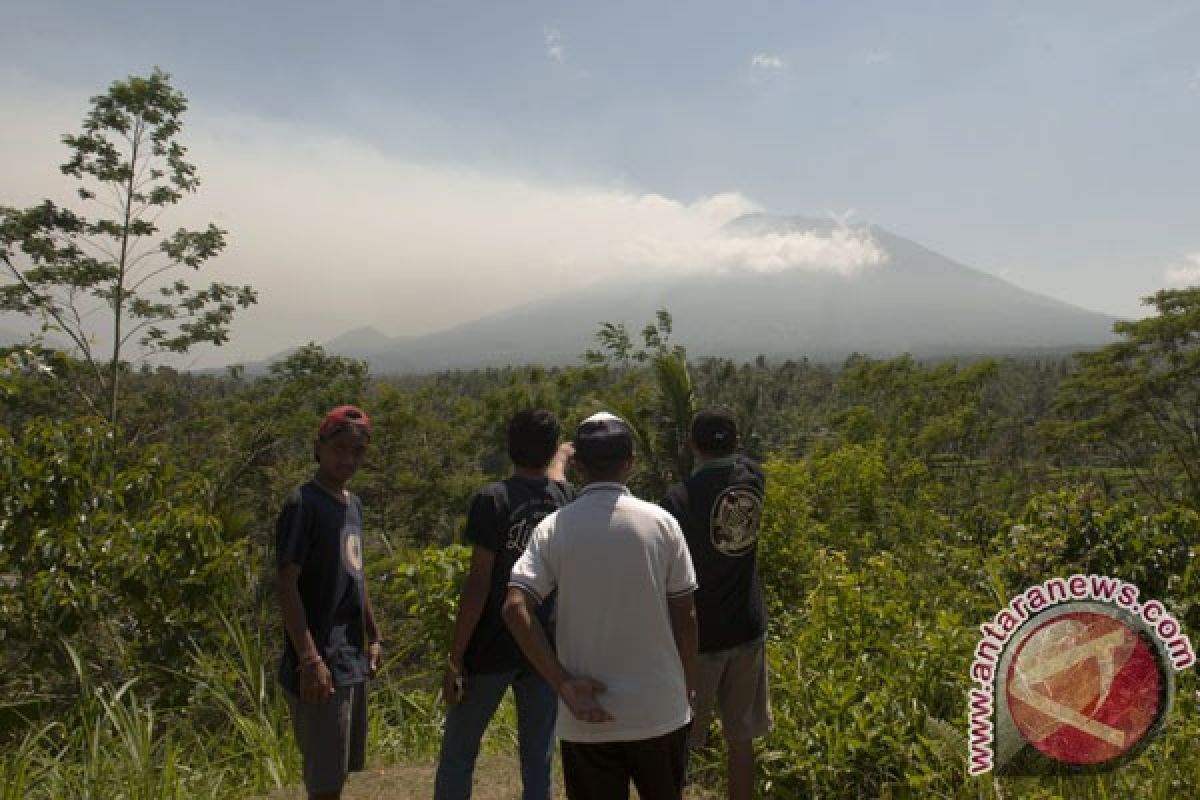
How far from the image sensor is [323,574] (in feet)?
8.01

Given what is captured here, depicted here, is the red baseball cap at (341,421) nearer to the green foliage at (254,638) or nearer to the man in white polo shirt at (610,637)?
the man in white polo shirt at (610,637)

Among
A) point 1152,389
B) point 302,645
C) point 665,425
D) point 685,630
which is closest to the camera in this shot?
point 685,630

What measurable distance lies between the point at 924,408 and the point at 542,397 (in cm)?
1330

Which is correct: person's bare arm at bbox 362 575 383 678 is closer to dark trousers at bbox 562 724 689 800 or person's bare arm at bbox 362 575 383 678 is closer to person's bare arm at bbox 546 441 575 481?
person's bare arm at bbox 546 441 575 481

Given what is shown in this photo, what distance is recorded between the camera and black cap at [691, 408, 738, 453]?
2.82 m

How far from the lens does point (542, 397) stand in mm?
22391

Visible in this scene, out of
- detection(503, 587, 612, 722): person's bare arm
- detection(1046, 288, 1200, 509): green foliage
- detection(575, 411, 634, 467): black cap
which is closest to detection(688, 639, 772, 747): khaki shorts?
detection(503, 587, 612, 722): person's bare arm

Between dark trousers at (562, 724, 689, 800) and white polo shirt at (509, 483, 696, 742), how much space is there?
0.05m

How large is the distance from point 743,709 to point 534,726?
869 mm

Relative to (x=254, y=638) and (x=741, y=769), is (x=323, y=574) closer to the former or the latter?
(x=741, y=769)

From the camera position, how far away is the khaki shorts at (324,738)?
238 cm

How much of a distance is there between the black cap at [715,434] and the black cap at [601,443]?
769mm

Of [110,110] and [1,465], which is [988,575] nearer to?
[1,465]

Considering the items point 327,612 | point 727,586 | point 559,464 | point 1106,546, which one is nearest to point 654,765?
point 727,586
